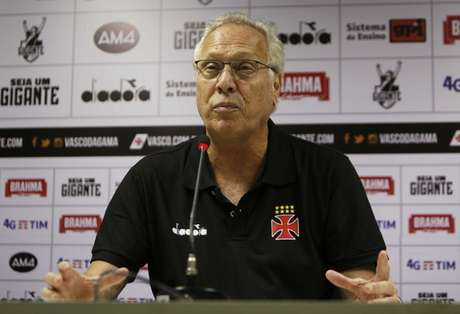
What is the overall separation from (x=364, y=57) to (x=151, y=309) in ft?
8.25

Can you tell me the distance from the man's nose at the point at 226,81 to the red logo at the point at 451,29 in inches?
64.6

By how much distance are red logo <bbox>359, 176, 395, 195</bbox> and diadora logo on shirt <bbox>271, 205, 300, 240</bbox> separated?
4.39 feet

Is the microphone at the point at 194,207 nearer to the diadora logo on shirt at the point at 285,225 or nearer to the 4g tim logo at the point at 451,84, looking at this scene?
the diadora logo on shirt at the point at 285,225

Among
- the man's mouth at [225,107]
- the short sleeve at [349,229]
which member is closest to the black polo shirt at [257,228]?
the short sleeve at [349,229]

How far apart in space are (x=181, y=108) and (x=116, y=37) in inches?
21.1

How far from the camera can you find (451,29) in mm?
3039

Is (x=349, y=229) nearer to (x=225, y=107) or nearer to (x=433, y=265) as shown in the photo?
(x=225, y=107)

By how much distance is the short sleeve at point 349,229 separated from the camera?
1.67 metres

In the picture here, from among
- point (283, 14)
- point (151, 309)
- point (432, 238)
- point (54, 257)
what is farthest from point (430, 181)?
point (151, 309)

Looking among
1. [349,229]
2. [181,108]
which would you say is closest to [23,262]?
[181,108]

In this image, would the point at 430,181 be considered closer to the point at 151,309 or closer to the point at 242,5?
the point at 242,5

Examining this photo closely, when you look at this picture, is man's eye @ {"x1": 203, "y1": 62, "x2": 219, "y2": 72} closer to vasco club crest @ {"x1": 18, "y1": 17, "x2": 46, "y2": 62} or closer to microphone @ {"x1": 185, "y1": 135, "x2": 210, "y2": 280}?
microphone @ {"x1": 185, "y1": 135, "x2": 210, "y2": 280}

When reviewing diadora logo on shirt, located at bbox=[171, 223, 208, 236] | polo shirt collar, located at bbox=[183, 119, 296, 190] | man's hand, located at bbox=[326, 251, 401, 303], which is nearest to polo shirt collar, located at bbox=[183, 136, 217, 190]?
polo shirt collar, located at bbox=[183, 119, 296, 190]

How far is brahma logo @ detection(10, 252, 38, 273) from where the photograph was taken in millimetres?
3125
